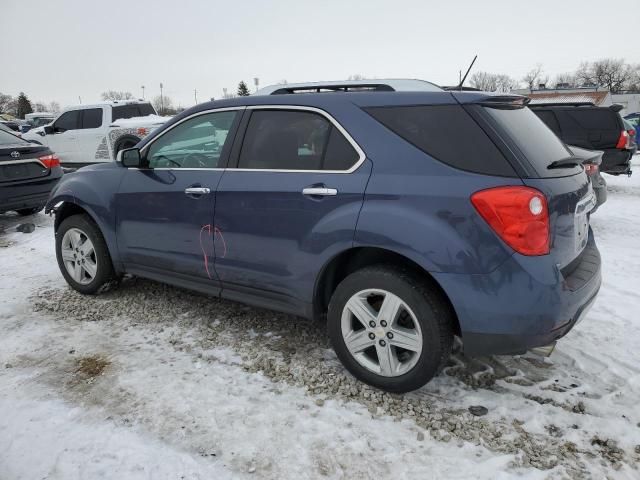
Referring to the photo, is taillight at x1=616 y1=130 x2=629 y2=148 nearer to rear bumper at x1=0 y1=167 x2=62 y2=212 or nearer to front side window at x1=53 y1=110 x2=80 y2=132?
rear bumper at x1=0 y1=167 x2=62 y2=212

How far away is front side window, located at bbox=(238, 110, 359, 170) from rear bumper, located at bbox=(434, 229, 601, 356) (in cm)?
96

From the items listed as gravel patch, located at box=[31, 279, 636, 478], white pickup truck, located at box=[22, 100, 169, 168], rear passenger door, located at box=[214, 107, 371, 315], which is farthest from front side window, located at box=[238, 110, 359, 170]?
white pickup truck, located at box=[22, 100, 169, 168]

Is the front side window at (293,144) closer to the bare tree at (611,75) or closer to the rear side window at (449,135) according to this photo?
the rear side window at (449,135)

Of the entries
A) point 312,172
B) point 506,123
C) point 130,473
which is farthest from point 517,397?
point 130,473

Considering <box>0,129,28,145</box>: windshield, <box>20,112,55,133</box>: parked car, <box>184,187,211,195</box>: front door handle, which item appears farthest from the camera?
<box>20,112,55,133</box>: parked car

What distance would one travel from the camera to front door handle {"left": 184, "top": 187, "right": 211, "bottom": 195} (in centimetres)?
345

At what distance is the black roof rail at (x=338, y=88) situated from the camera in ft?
10.0

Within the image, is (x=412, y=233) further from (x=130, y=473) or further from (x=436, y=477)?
(x=130, y=473)

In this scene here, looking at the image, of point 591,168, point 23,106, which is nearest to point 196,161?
point 591,168

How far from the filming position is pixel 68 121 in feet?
43.5

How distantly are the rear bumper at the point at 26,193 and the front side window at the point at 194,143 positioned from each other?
438 centimetres

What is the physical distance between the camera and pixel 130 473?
2264 millimetres

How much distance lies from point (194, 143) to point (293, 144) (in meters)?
1.02

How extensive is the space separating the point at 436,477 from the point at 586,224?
5.90 ft
